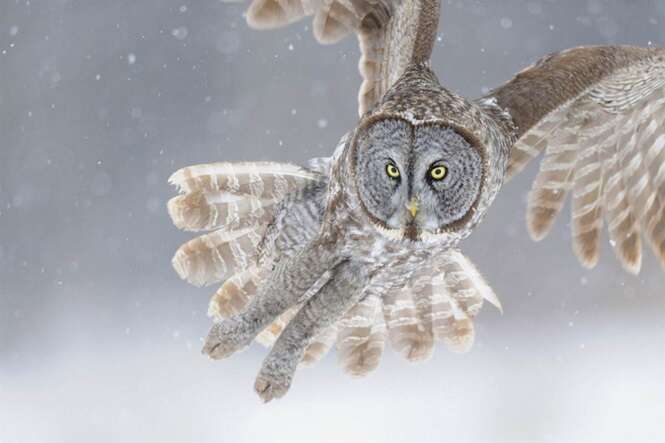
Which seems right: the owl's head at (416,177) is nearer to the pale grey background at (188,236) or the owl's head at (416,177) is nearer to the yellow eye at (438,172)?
the yellow eye at (438,172)

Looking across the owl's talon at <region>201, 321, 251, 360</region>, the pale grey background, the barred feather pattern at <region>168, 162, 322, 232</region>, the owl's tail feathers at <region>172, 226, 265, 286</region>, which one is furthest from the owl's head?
the pale grey background

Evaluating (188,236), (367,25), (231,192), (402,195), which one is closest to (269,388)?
(402,195)

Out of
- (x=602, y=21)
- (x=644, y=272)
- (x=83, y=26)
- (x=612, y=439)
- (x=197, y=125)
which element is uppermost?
(x=83, y=26)

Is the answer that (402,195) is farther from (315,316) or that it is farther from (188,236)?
(188,236)

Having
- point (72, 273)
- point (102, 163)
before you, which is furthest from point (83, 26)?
point (72, 273)

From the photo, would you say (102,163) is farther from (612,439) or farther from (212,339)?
(612,439)

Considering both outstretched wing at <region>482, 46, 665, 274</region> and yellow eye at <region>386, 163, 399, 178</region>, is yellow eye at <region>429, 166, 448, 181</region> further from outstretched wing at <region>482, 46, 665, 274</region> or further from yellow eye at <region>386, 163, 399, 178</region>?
outstretched wing at <region>482, 46, 665, 274</region>
